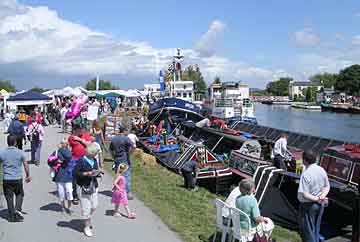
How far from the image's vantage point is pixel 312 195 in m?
7.69

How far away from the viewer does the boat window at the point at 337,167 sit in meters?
11.9

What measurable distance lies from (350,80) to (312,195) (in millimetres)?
139120

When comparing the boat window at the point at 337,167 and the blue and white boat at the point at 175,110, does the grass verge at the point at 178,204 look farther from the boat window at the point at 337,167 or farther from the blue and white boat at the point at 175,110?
the blue and white boat at the point at 175,110

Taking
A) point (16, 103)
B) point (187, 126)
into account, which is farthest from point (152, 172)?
point (16, 103)

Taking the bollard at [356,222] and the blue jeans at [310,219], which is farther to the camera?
the bollard at [356,222]

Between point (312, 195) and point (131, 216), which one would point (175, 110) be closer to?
point (131, 216)

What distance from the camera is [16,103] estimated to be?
3300 cm

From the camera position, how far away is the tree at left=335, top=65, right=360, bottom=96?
136m

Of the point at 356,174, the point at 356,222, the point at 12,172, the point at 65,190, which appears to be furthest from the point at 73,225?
the point at 356,174

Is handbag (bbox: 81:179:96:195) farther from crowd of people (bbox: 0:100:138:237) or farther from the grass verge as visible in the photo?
the grass verge

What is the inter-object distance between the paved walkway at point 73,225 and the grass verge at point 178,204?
11.3 inches

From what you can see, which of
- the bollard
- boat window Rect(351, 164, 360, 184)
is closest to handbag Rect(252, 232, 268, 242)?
the bollard

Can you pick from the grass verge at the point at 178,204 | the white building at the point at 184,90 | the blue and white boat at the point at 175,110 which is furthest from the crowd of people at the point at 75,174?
the white building at the point at 184,90

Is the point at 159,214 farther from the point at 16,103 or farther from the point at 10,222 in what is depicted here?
the point at 16,103
